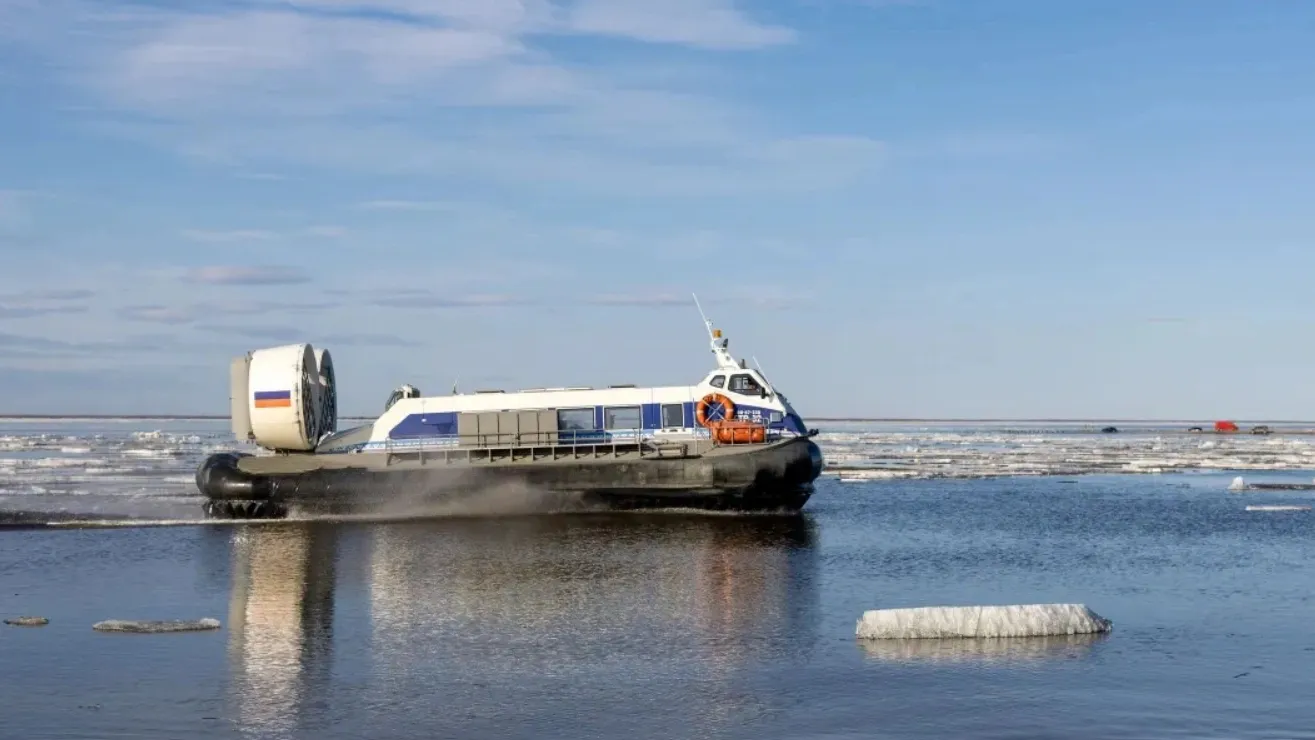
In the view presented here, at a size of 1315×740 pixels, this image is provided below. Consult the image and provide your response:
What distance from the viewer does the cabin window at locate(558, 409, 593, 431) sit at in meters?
25.1

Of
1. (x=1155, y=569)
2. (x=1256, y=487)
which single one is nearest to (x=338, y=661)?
(x=1155, y=569)

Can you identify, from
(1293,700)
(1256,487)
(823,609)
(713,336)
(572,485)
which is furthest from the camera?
(1256,487)

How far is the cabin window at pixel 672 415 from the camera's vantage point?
25188 mm

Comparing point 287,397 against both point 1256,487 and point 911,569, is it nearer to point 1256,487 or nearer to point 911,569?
point 911,569

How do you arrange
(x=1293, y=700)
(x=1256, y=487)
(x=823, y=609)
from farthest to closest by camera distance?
(x=1256, y=487), (x=823, y=609), (x=1293, y=700)

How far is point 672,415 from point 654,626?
12.5 meters

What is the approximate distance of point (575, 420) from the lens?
2511 centimetres

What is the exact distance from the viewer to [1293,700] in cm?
965

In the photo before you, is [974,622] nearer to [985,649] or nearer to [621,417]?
[985,649]

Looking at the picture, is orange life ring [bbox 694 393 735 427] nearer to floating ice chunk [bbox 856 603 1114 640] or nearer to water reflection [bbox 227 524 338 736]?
water reflection [bbox 227 524 338 736]

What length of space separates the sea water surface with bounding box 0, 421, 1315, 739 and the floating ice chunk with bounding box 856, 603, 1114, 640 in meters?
0.22

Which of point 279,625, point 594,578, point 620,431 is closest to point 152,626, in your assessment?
point 279,625

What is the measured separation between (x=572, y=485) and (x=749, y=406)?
3802mm

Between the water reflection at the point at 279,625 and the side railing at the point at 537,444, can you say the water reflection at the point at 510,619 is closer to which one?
the water reflection at the point at 279,625
